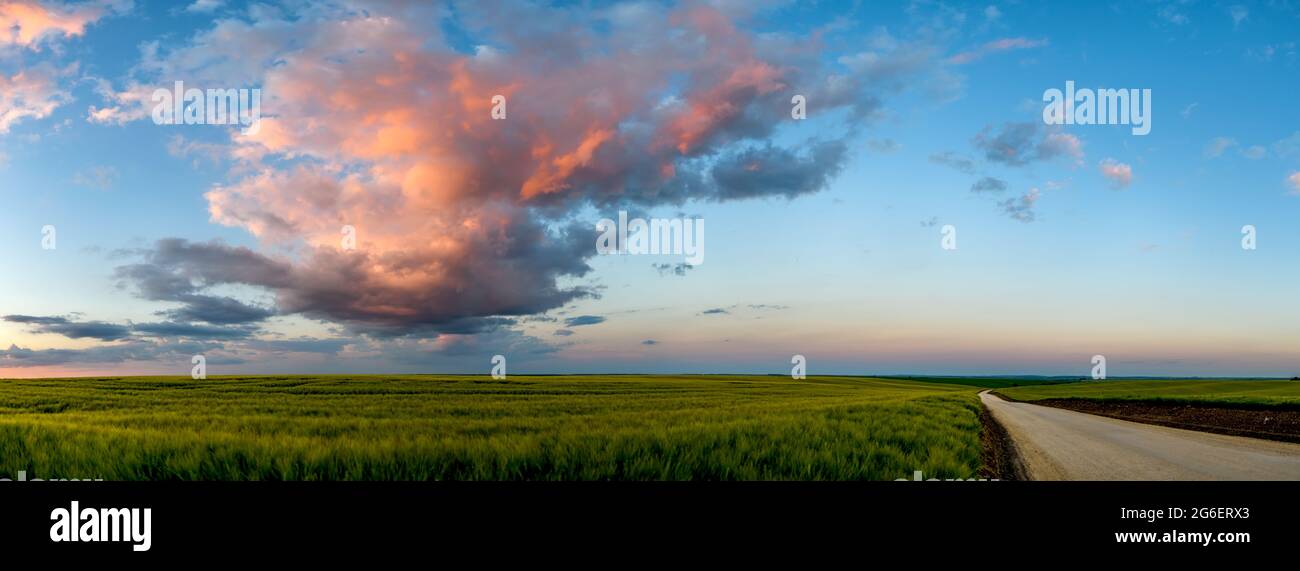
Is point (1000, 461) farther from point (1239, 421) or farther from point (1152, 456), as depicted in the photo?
point (1239, 421)

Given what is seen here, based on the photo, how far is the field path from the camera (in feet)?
36.7

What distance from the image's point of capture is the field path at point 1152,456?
36.7 feet

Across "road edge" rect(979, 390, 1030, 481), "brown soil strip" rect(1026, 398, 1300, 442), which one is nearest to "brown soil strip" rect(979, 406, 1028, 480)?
"road edge" rect(979, 390, 1030, 481)

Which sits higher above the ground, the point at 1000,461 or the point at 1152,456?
the point at 1000,461

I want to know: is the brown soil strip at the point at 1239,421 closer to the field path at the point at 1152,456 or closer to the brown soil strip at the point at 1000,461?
the field path at the point at 1152,456

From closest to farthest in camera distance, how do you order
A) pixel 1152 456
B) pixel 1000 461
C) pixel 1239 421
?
pixel 1000 461, pixel 1152 456, pixel 1239 421

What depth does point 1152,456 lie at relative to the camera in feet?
45.4

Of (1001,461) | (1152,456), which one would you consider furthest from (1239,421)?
(1001,461)

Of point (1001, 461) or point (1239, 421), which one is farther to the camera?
point (1239, 421)

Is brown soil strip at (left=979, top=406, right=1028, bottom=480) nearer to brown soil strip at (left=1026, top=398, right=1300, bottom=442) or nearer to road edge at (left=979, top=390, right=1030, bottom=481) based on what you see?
road edge at (left=979, top=390, right=1030, bottom=481)
